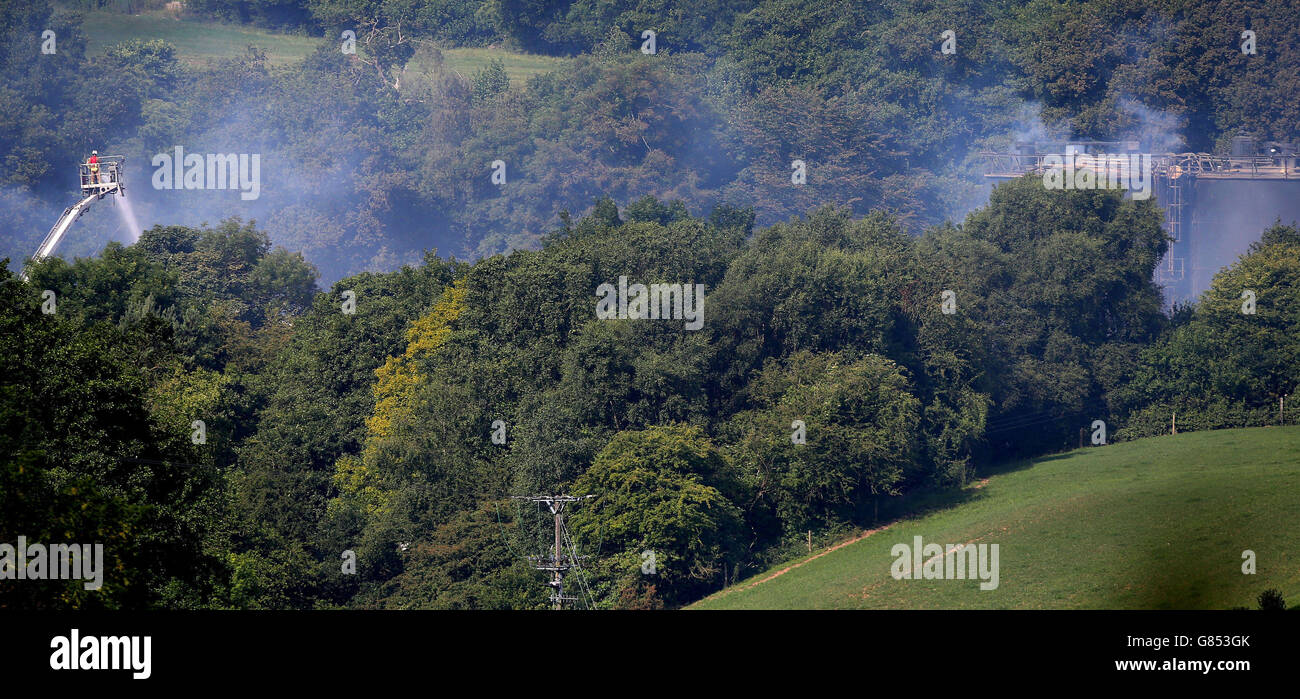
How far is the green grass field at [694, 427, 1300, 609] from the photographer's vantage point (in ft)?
170

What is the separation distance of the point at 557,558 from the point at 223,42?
130759 millimetres

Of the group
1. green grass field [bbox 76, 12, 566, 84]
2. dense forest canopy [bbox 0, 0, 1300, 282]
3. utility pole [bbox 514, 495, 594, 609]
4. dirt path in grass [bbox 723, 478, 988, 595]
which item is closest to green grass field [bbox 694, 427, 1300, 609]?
dirt path in grass [bbox 723, 478, 988, 595]

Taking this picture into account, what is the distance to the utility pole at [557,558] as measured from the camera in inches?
2296

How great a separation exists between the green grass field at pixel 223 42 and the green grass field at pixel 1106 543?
111m

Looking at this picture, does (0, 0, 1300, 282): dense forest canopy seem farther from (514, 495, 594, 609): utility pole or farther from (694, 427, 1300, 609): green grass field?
(514, 495, 594, 609): utility pole

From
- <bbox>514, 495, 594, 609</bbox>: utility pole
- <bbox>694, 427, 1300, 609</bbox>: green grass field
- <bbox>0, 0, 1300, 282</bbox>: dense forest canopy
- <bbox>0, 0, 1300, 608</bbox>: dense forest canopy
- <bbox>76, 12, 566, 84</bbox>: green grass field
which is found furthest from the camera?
<bbox>76, 12, 566, 84</bbox>: green grass field

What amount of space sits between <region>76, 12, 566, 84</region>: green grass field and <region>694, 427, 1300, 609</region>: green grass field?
364 ft

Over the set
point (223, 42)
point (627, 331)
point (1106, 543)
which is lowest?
point (1106, 543)

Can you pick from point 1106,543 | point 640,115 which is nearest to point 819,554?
point 1106,543

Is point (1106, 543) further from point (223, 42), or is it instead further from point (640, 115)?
point (223, 42)

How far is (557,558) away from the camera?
58812 millimetres

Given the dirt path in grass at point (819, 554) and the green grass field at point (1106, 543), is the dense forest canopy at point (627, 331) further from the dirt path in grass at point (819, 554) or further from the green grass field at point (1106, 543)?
the green grass field at point (1106, 543)
